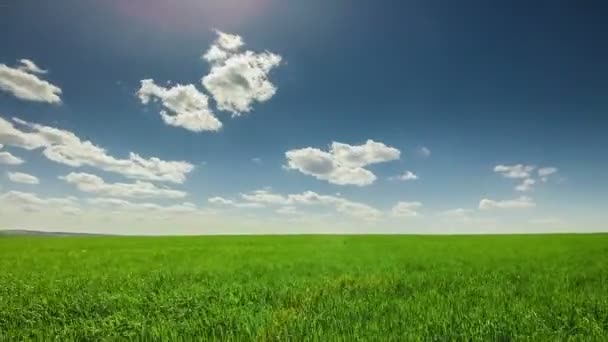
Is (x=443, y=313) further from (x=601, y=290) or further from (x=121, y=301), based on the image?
(x=121, y=301)

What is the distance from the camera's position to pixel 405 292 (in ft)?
30.1

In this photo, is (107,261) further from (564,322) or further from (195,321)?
(564,322)

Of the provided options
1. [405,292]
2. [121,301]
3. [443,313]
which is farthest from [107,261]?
[443,313]

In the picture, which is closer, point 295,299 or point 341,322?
point 341,322

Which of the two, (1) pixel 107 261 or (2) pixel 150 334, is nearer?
(2) pixel 150 334

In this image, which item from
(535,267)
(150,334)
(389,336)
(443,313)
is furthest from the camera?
(535,267)

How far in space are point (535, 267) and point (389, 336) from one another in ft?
39.0

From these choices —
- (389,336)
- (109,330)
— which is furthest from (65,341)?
(389,336)

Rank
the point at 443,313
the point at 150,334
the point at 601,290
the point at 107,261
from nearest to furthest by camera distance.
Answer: the point at 150,334
the point at 443,313
the point at 601,290
the point at 107,261

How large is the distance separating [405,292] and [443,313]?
261 centimetres

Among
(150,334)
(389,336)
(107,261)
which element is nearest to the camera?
(389,336)

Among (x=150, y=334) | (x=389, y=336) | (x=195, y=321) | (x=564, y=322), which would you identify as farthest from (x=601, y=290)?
(x=150, y=334)

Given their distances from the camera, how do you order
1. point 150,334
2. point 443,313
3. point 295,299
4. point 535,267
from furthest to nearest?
point 535,267
point 295,299
point 443,313
point 150,334

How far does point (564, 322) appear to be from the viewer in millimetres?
6270
